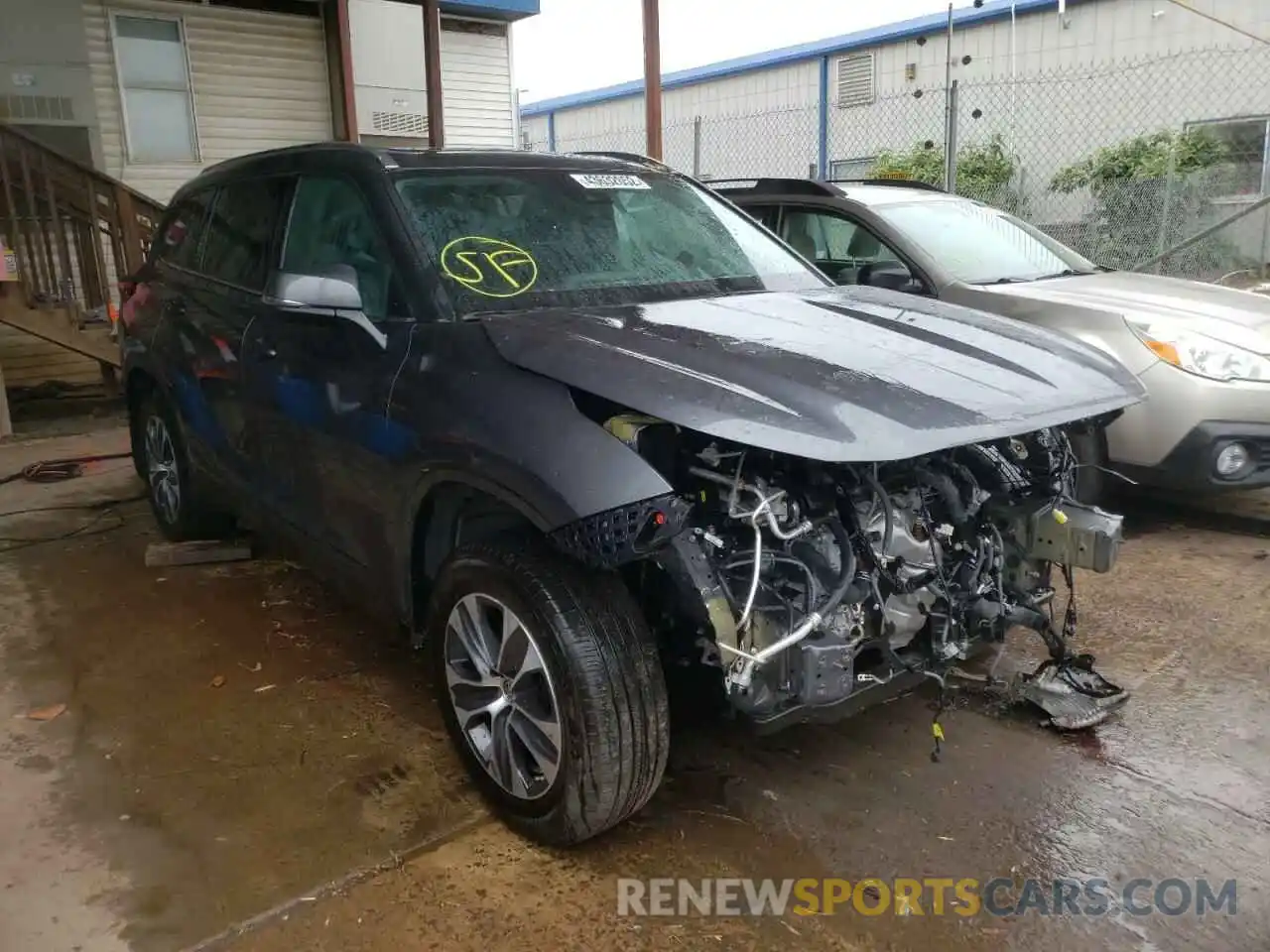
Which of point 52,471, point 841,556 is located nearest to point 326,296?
point 841,556

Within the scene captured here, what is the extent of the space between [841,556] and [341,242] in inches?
77.7

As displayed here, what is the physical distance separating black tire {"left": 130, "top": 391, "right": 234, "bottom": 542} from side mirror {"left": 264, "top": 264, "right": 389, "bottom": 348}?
1.97 meters

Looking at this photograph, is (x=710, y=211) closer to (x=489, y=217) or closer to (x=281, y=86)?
(x=489, y=217)

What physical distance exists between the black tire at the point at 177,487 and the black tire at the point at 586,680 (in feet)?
8.93

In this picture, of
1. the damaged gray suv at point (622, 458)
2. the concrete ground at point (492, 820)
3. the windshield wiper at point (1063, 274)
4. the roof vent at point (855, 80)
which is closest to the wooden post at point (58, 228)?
the concrete ground at point (492, 820)

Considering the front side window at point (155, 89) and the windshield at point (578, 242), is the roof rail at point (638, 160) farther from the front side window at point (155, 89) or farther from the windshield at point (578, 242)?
the front side window at point (155, 89)

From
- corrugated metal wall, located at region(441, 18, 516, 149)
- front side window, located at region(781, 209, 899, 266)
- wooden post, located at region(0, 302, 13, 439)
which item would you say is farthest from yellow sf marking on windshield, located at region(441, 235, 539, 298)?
corrugated metal wall, located at region(441, 18, 516, 149)

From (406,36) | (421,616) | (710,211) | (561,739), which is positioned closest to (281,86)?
(406,36)

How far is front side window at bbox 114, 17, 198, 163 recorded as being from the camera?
1025 cm

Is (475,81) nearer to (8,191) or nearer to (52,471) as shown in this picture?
(8,191)

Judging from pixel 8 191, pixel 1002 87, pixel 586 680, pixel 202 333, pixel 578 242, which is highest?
pixel 1002 87

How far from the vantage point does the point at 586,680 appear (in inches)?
92.4

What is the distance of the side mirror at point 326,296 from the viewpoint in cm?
288

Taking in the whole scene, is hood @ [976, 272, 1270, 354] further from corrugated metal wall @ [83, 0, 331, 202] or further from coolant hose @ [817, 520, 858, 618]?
corrugated metal wall @ [83, 0, 331, 202]
